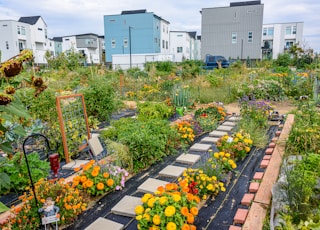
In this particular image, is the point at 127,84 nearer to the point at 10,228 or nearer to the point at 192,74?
the point at 192,74

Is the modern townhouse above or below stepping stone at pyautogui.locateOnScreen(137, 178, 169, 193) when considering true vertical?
above

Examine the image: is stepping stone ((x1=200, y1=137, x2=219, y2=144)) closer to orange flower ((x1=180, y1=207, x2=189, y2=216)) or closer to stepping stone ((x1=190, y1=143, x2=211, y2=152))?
stepping stone ((x1=190, y1=143, x2=211, y2=152))

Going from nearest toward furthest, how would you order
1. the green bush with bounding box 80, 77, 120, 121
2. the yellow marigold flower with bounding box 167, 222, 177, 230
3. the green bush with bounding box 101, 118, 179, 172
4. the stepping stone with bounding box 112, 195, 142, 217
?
1. the yellow marigold flower with bounding box 167, 222, 177, 230
2. the stepping stone with bounding box 112, 195, 142, 217
3. the green bush with bounding box 101, 118, 179, 172
4. the green bush with bounding box 80, 77, 120, 121

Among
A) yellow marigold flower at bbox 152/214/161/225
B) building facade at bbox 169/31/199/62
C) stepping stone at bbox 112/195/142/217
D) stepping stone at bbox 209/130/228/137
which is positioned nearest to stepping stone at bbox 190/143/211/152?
stepping stone at bbox 209/130/228/137

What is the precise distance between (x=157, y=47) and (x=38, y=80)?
98.9 feet

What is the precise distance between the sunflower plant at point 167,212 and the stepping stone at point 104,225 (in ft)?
1.09

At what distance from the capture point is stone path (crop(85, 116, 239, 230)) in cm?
236

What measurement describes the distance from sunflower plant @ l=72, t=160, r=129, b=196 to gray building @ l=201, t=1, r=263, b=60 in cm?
2442

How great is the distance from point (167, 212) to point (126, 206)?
2.60 feet

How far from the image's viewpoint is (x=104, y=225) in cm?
232

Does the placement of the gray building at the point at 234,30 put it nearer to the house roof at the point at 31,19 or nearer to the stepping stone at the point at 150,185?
the house roof at the point at 31,19

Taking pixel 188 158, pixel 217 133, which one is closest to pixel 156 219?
pixel 188 158

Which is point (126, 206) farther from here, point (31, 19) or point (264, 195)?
point (31, 19)

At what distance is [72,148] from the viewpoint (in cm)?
Result: 406
